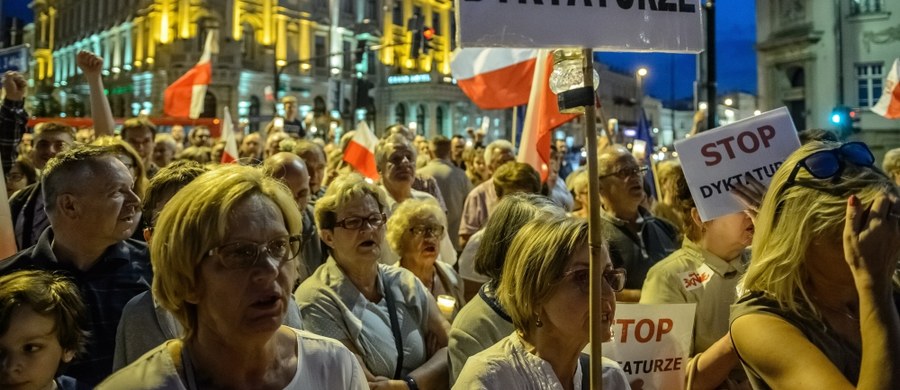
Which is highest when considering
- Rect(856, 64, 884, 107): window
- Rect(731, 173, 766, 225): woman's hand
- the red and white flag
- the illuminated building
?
the illuminated building

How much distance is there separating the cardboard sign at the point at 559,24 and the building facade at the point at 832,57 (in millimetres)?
35052

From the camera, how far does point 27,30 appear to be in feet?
309

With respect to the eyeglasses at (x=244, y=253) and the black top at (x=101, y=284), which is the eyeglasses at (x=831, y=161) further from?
the black top at (x=101, y=284)

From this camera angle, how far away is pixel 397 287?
3984mm

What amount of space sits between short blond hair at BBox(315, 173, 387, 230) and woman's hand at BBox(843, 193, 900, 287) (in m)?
2.55

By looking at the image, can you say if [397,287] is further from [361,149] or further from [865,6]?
[865,6]

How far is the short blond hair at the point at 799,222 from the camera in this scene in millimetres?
2225

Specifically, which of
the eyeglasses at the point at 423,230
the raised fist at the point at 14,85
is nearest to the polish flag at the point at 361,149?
the raised fist at the point at 14,85

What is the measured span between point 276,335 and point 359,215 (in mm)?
1913

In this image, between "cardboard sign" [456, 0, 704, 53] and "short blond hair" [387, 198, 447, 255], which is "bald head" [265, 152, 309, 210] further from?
"cardboard sign" [456, 0, 704, 53]

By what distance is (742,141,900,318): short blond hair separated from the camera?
2.22m

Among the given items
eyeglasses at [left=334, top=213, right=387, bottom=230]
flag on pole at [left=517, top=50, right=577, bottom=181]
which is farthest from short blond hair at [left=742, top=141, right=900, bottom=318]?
flag on pole at [left=517, top=50, right=577, bottom=181]

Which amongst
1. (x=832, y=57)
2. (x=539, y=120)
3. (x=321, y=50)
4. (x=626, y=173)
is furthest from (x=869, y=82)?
(x=321, y=50)

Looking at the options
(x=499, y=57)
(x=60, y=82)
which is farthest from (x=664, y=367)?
(x=60, y=82)
